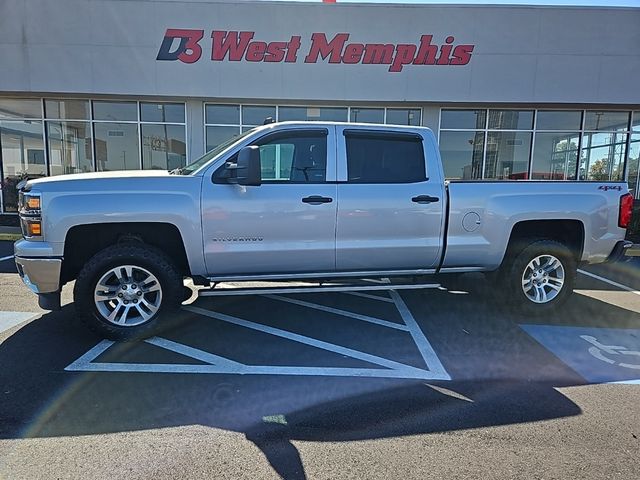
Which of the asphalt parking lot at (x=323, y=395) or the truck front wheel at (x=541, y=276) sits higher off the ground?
the truck front wheel at (x=541, y=276)

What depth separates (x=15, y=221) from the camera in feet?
42.0

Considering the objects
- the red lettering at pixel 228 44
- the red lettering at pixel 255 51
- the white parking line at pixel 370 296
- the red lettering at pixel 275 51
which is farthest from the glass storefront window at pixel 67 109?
the white parking line at pixel 370 296

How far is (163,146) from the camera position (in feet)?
44.2

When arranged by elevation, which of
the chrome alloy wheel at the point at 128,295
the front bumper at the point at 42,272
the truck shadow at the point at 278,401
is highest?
the front bumper at the point at 42,272

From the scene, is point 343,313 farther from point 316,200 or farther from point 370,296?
point 316,200

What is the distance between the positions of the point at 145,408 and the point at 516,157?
1391cm

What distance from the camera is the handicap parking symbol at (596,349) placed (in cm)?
387

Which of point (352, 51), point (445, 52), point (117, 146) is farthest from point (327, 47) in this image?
point (117, 146)

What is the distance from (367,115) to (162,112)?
20.7ft

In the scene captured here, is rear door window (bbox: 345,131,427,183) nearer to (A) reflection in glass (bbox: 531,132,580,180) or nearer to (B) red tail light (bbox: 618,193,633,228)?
(B) red tail light (bbox: 618,193,633,228)

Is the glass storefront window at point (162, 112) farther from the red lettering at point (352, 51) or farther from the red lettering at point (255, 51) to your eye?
the red lettering at point (352, 51)

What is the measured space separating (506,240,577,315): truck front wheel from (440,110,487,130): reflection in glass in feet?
30.4

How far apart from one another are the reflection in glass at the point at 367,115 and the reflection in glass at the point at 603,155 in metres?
6.61

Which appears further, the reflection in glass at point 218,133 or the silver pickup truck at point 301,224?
the reflection in glass at point 218,133
